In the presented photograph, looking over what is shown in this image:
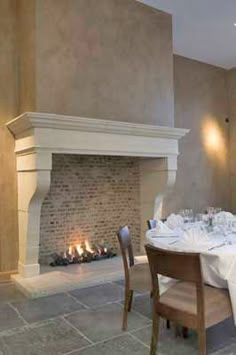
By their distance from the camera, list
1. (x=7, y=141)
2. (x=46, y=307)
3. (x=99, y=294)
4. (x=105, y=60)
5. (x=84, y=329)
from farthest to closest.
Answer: (x=105, y=60), (x=7, y=141), (x=99, y=294), (x=46, y=307), (x=84, y=329)

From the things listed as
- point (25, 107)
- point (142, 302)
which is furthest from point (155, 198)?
point (25, 107)

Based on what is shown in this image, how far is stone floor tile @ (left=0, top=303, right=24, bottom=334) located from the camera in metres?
2.88

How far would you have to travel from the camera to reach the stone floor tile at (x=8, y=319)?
9.44 ft

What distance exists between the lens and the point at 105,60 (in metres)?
4.34

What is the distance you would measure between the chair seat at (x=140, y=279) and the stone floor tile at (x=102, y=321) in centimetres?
37

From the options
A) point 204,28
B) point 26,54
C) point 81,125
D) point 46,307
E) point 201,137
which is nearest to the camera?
point 46,307

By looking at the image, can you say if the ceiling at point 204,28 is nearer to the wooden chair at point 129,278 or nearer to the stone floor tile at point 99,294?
the wooden chair at point 129,278

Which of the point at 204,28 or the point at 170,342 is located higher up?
the point at 204,28

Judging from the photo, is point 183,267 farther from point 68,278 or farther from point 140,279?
point 68,278

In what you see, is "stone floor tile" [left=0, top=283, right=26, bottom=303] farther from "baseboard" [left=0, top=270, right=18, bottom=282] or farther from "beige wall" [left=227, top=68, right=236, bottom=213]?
"beige wall" [left=227, top=68, right=236, bottom=213]

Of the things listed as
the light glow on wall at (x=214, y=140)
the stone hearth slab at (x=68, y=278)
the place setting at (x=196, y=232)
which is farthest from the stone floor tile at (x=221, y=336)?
the light glow on wall at (x=214, y=140)

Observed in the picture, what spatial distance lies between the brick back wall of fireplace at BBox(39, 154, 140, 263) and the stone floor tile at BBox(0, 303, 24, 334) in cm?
137

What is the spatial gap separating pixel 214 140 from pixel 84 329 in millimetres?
5117

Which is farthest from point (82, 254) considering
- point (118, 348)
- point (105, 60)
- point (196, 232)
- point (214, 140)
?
point (214, 140)
